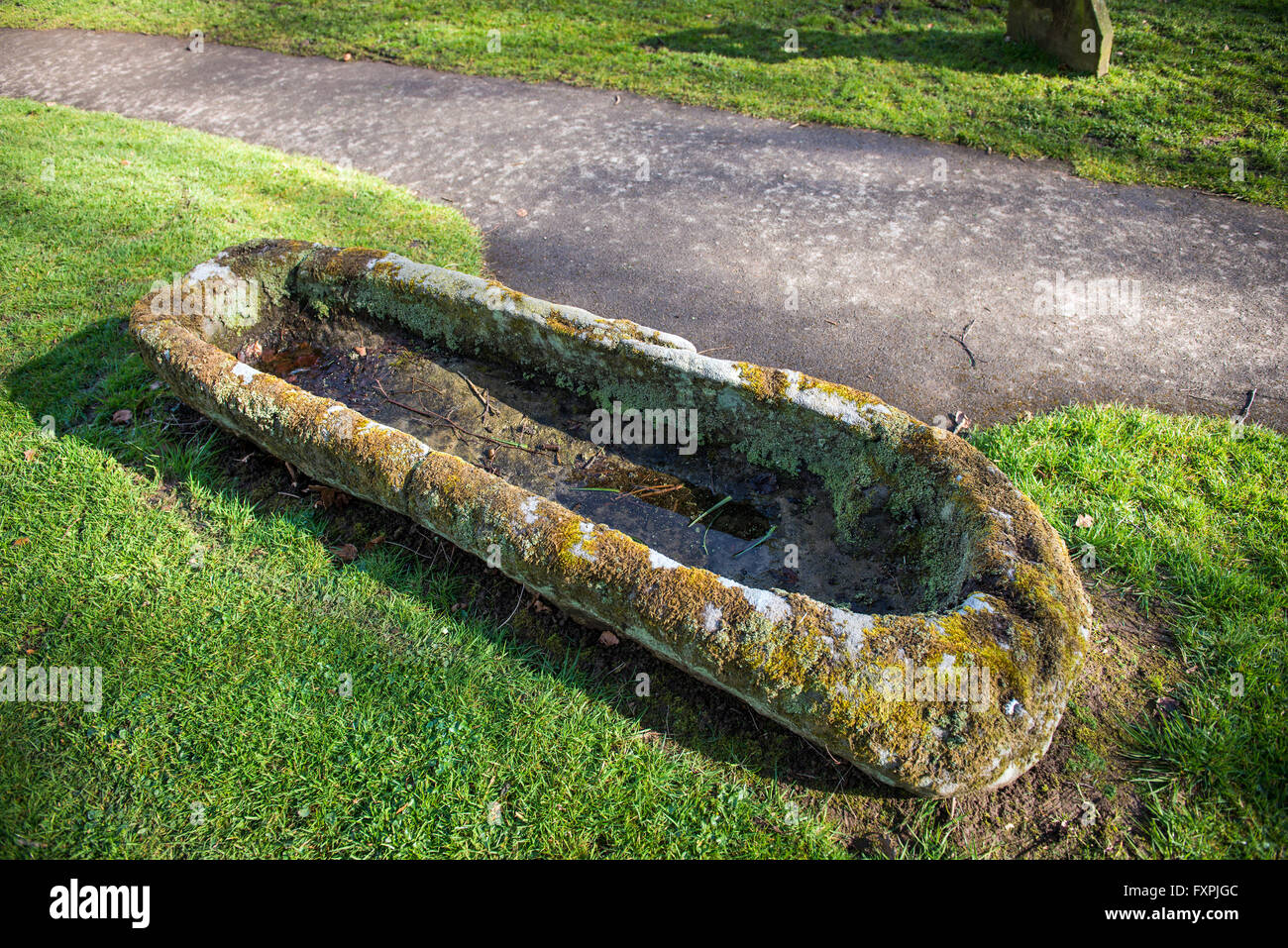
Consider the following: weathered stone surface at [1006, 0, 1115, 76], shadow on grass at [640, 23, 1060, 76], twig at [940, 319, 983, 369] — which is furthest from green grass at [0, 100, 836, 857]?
weathered stone surface at [1006, 0, 1115, 76]

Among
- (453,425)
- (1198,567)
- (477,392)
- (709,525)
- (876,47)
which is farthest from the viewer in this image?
(876,47)

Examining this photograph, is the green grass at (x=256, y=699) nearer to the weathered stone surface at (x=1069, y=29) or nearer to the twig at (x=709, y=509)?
the twig at (x=709, y=509)

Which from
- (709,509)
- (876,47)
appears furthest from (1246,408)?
(876,47)

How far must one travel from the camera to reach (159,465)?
14.1 feet

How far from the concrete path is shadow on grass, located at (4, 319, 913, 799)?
2.36 meters

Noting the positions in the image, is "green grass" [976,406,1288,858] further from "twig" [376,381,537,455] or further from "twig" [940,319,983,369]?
"twig" [376,381,537,455]

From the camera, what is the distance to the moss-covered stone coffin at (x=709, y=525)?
244 cm

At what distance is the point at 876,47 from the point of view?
8.98m

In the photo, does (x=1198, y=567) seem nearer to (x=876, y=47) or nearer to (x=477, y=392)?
(x=477, y=392)

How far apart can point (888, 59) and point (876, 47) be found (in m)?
0.47

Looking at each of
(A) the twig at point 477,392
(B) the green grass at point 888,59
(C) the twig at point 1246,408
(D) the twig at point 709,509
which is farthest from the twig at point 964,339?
(A) the twig at point 477,392

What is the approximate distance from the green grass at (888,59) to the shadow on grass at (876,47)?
0.10ft

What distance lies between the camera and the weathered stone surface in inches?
302
